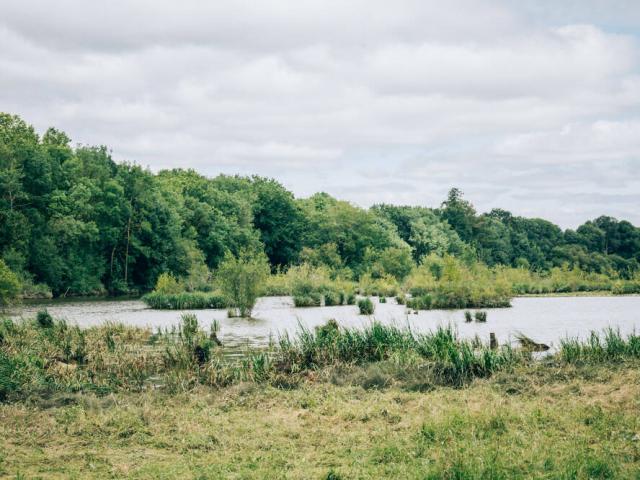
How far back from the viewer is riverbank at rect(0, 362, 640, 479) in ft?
32.1

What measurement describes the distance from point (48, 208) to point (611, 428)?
67712mm

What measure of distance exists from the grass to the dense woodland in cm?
580

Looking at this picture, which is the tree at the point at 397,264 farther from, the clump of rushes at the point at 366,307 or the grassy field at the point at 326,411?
the grassy field at the point at 326,411

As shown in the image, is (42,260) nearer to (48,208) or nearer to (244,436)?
(48,208)

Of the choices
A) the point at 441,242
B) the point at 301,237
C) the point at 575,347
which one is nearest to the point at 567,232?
the point at 441,242

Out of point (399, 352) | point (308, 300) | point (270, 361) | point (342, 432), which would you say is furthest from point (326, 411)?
point (308, 300)

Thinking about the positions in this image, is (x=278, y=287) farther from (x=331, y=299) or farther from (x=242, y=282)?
(x=242, y=282)

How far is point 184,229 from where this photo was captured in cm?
9044

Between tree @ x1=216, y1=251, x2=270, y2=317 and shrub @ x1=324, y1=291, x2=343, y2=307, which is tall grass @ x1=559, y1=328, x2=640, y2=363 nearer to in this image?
tree @ x1=216, y1=251, x2=270, y2=317

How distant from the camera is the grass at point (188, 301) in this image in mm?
51406

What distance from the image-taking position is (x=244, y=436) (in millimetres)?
11914

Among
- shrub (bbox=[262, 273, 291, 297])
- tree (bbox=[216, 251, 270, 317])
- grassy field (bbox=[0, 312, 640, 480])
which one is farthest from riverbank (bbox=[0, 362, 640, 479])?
shrub (bbox=[262, 273, 291, 297])

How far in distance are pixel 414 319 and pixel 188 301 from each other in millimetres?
19612

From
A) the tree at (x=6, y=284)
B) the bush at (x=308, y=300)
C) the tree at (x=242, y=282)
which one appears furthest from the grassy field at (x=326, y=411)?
the bush at (x=308, y=300)
